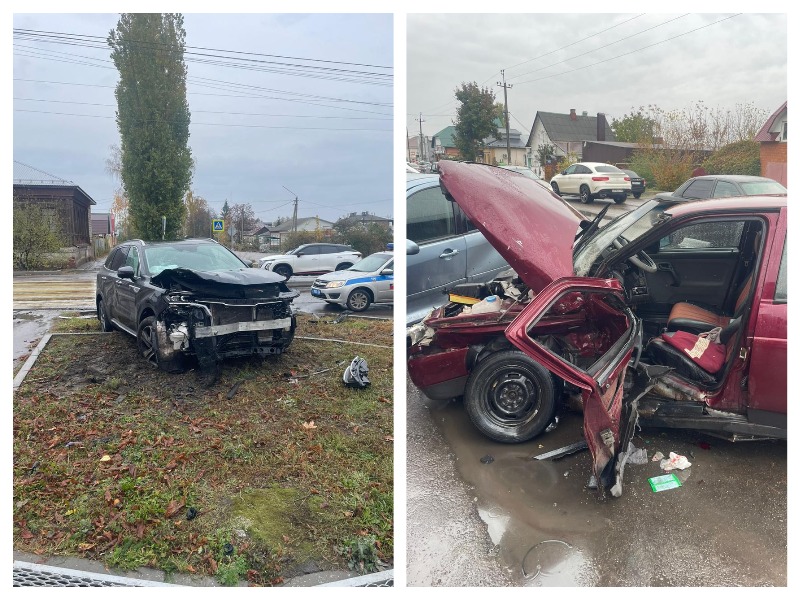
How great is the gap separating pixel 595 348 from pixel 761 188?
1367 millimetres

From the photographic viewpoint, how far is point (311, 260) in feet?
32.2

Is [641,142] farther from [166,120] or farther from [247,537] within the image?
[166,120]

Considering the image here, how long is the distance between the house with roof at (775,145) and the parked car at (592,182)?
1038mm

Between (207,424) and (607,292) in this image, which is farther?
(207,424)

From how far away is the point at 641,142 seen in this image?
469 centimetres

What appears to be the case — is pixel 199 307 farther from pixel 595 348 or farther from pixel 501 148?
pixel 595 348

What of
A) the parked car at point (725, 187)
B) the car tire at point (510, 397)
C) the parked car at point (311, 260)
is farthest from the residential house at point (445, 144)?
the parked car at point (311, 260)

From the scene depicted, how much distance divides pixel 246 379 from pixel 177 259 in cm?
139

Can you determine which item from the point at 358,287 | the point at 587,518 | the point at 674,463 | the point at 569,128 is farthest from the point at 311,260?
the point at 587,518

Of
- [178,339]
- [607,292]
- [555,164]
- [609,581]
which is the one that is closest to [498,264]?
[607,292]

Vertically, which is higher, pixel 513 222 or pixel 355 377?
pixel 513 222

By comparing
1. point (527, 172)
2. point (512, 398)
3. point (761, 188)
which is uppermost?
point (527, 172)

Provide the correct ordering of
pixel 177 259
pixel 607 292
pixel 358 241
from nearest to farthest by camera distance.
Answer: pixel 607 292 < pixel 177 259 < pixel 358 241

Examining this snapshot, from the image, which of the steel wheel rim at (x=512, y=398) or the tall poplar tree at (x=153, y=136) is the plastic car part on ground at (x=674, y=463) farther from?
the tall poplar tree at (x=153, y=136)
